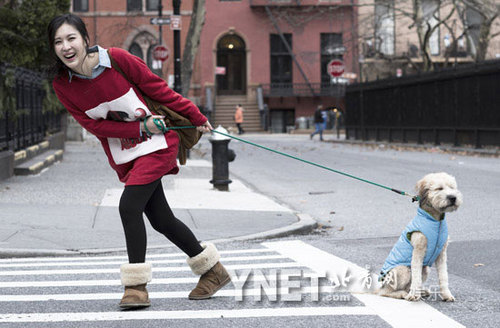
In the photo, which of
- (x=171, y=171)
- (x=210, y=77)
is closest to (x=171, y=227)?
(x=171, y=171)

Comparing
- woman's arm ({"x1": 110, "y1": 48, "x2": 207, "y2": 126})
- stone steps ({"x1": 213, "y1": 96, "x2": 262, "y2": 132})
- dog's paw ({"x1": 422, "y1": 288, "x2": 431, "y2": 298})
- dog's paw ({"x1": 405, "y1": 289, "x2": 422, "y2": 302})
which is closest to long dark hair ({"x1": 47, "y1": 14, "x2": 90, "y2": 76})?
woman's arm ({"x1": 110, "y1": 48, "x2": 207, "y2": 126})

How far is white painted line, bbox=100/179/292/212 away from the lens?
38.6 ft

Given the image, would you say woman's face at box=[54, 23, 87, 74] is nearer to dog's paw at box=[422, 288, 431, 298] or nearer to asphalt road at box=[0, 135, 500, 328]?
asphalt road at box=[0, 135, 500, 328]

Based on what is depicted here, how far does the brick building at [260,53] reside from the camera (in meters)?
51.2

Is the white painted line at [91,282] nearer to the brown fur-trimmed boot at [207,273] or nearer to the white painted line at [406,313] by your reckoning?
the brown fur-trimmed boot at [207,273]

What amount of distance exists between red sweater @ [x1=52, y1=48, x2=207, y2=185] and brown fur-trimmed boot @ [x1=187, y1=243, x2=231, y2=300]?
0.69 meters

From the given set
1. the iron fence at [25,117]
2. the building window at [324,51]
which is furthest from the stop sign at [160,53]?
the building window at [324,51]

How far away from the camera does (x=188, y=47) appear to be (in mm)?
24031

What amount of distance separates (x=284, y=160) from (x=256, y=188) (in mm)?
8027

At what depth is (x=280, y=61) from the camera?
53188 millimetres

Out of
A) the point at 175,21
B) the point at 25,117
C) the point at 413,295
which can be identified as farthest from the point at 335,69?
the point at 413,295

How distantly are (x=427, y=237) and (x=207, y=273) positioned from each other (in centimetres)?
160

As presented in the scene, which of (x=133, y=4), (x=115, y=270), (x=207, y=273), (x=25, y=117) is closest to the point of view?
(x=207, y=273)

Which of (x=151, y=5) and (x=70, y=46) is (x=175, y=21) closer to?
(x=70, y=46)
